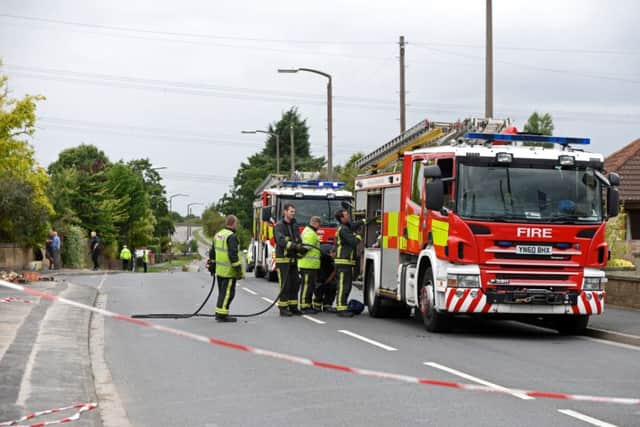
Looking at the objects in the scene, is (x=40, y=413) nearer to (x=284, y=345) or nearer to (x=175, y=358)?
(x=175, y=358)

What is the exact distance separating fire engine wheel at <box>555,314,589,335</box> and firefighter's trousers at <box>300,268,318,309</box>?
474cm

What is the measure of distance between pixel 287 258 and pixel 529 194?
5.22 meters

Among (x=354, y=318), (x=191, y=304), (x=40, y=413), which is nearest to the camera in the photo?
(x=40, y=413)

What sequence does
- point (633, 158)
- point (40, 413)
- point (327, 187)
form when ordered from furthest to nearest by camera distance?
1. point (633, 158)
2. point (327, 187)
3. point (40, 413)

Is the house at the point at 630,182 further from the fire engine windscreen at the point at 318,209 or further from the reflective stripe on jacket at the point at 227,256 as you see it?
the reflective stripe on jacket at the point at 227,256

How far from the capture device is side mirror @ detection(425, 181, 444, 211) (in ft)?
49.5

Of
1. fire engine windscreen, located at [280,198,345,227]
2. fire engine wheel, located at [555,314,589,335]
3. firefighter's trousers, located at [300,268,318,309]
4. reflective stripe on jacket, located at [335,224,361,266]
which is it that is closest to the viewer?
fire engine wheel, located at [555,314,589,335]

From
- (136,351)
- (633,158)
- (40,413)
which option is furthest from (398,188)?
(633,158)

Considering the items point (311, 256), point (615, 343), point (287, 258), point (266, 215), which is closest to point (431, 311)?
point (615, 343)

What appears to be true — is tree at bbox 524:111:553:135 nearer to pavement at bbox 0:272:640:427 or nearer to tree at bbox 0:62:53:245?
tree at bbox 0:62:53:245

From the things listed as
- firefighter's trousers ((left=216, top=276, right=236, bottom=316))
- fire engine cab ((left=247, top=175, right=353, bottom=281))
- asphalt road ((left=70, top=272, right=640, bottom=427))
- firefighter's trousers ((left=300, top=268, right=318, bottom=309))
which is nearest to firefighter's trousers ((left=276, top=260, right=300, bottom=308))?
firefighter's trousers ((left=300, top=268, right=318, bottom=309))

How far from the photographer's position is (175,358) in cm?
1282

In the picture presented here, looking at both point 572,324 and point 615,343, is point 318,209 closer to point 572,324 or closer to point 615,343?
point 572,324

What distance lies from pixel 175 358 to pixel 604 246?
22.0ft
